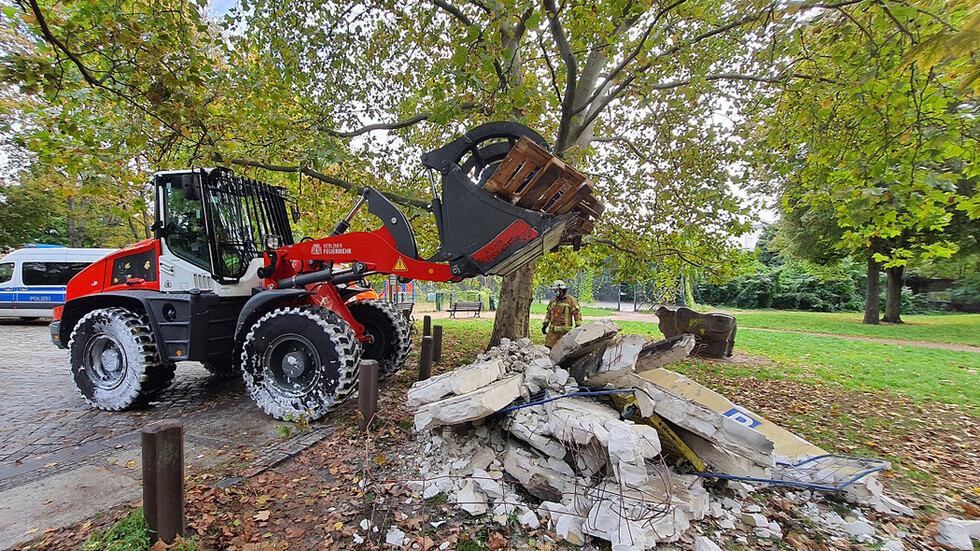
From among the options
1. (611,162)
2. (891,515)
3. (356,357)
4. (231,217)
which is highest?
(611,162)

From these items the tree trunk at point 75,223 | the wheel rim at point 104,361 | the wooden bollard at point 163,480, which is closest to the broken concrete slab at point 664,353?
the wooden bollard at point 163,480

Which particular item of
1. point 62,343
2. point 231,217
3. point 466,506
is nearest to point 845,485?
point 466,506

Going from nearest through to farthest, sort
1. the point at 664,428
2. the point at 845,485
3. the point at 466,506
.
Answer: the point at 466,506 < the point at 845,485 < the point at 664,428

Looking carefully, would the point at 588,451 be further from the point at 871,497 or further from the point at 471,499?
the point at 871,497

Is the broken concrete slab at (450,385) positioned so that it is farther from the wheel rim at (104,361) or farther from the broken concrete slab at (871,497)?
the wheel rim at (104,361)

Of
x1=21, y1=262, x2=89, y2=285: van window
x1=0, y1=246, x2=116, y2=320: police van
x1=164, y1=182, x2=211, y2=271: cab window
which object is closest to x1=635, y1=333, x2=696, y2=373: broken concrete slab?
x1=164, y1=182, x2=211, y2=271: cab window

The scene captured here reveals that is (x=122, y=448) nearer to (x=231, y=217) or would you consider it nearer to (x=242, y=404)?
(x=242, y=404)

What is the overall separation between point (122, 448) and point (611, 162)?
9567 mm

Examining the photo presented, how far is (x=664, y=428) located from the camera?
3.64m

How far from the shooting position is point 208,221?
4945mm

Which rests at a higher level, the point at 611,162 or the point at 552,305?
the point at 611,162

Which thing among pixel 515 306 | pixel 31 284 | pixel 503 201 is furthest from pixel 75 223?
pixel 503 201

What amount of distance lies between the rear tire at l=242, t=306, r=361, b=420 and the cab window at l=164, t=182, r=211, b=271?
4.78 ft

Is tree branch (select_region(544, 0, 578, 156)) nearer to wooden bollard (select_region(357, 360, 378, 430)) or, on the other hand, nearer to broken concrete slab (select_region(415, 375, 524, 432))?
broken concrete slab (select_region(415, 375, 524, 432))
